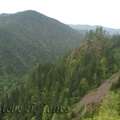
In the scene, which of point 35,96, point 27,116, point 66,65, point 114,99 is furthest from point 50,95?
point 114,99

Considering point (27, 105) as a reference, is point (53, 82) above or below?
above

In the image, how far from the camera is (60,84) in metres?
156

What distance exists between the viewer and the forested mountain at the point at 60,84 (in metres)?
132

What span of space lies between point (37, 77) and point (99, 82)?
45.1 m

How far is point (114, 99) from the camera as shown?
2965 inches

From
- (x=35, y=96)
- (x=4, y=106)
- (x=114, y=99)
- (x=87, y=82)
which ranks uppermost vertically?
(x=114, y=99)

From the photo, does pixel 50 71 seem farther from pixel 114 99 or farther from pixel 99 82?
pixel 114 99

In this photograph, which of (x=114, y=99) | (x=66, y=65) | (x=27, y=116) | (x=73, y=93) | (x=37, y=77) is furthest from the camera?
(x=66, y=65)

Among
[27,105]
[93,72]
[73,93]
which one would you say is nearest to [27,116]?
[27,105]

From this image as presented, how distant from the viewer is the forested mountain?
432 ft

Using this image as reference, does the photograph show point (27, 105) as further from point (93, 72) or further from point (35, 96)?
point (93, 72)

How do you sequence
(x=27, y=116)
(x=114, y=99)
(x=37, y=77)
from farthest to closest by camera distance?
(x=37, y=77), (x=27, y=116), (x=114, y=99)

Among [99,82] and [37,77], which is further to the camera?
[37,77]

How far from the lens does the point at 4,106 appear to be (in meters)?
155
